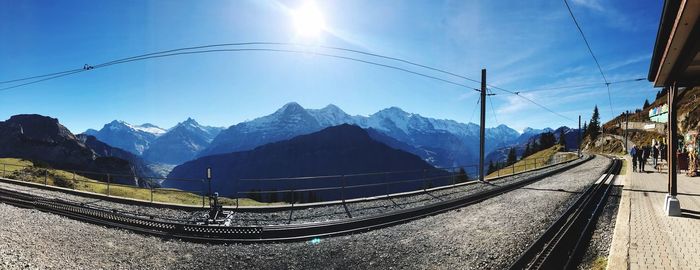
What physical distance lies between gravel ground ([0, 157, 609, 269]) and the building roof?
5932mm

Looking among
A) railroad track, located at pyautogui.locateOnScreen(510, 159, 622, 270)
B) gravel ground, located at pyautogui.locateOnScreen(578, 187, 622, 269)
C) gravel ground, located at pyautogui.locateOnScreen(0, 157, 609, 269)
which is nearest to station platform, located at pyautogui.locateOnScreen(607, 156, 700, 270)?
gravel ground, located at pyautogui.locateOnScreen(578, 187, 622, 269)

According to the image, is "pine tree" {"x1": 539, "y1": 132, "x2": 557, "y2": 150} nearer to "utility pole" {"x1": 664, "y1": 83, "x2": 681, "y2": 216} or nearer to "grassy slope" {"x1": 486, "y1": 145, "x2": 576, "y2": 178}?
"grassy slope" {"x1": 486, "y1": 145, "x2": 576, "y2": 178}

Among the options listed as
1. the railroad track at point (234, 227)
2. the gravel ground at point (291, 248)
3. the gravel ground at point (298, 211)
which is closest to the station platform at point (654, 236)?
the gravel ground at point (291, 248)

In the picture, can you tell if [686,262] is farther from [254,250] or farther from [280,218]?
[280,218]

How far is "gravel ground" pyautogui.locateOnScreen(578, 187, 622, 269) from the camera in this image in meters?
8.76

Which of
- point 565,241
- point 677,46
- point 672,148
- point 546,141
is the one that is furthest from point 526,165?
point 546,141

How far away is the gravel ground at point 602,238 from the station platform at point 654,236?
0.26 m

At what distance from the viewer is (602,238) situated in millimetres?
10328

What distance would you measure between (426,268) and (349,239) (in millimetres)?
3438

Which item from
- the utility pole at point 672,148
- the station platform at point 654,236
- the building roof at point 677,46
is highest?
the building roof at point 677,46

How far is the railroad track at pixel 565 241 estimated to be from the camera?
8.70 metres

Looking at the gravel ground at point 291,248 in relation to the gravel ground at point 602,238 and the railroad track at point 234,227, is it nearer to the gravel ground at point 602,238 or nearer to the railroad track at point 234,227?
the railroad track at point 234,227

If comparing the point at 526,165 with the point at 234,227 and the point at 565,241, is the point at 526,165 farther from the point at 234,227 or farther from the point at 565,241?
the point at 234,227

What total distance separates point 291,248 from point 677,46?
38.9 ft
